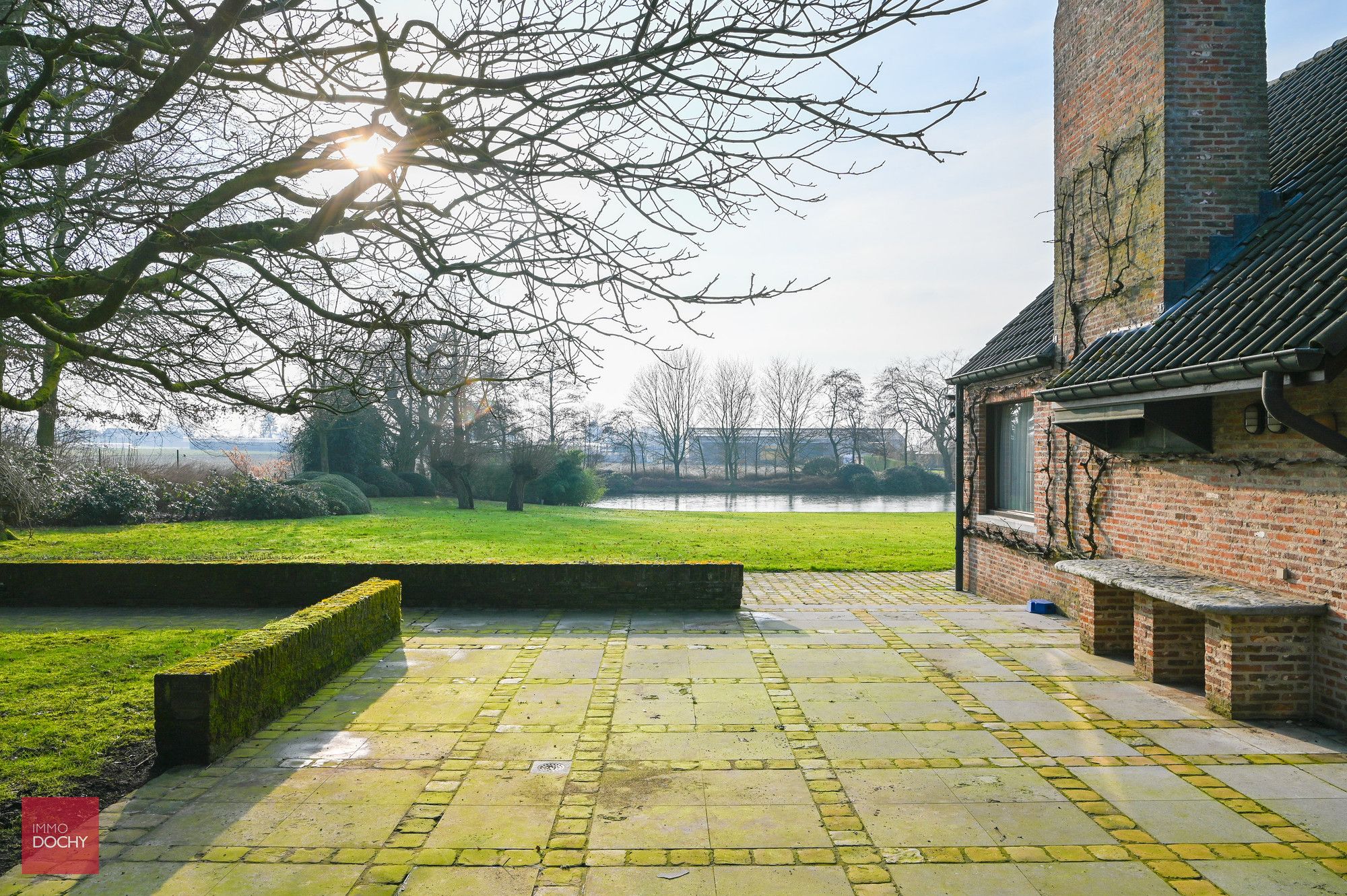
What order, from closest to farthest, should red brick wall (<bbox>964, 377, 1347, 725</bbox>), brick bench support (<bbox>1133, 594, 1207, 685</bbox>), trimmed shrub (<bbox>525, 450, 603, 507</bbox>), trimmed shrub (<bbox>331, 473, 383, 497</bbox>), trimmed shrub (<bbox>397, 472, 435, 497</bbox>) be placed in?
red brick wall (<bbox>964, 377, 1347, 725</bbox>) → brick bench support (<bbox>1133, 594, 1207, 685</bbox>) → trimmed shrub (<bbox>331, 473, 383, 497</bbox>) → trimmed shrub (<bbox>525, 450, 603, 507</bbox>) → trimmed shrub (<bbox>397, 472, 435, 497</bbox>)

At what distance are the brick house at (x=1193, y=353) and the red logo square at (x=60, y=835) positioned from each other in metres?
7.00

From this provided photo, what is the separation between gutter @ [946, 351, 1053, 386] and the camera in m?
10.5

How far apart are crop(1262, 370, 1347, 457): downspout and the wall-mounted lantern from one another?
0.80 metres

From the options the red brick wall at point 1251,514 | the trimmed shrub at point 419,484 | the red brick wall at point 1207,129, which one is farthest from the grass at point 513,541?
the red brick wall at point 1207,129

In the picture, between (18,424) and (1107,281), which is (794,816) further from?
(18,424)

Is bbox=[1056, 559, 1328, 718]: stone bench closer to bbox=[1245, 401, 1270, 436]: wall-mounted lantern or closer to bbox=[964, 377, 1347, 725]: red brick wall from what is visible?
bbox=[964, 377, 1347, 725]: red brick wall

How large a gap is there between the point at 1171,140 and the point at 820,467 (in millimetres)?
49354

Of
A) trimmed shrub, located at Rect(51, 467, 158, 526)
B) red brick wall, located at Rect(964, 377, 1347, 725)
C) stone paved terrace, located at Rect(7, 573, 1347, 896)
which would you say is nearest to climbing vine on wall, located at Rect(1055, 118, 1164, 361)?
red brick wall, located at Rect(964, 377, 1347, 725)

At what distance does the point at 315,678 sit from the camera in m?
6.96

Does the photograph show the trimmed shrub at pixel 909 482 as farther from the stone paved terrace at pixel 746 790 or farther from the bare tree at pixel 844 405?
the stone paved terrace at pixel 746 790

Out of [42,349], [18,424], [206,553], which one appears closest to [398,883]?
[42,349]

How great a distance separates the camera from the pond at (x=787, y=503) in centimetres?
4088

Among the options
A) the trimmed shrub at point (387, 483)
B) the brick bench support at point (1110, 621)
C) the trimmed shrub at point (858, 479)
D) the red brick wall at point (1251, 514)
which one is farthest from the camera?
the trimmed shrub at point (858, 479)

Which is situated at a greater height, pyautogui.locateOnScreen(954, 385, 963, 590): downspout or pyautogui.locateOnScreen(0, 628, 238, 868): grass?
pyautogui.locateOnScreen(954, 385, 963, 590): downspout
